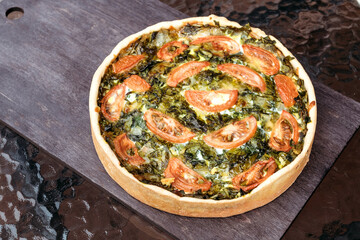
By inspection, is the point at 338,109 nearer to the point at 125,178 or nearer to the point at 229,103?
the point at 229,103

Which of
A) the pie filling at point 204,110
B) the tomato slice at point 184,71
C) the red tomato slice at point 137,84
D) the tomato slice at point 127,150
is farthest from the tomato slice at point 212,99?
the tomato slice at point 127,150

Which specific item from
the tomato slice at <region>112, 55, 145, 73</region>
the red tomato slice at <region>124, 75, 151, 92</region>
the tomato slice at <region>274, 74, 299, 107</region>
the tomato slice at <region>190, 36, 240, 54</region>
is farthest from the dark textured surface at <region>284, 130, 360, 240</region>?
the tomato slice at <region>112, 55, 145, 73</region>

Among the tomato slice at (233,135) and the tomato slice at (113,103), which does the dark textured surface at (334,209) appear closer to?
Result: the tomato slice at (233,135)

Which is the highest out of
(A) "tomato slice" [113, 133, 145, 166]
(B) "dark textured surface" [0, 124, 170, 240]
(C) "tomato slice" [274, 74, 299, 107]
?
(C) "tomato slice" [274, 74, 299, 107]

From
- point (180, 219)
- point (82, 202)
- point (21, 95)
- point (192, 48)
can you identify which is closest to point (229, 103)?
point (192, 48)

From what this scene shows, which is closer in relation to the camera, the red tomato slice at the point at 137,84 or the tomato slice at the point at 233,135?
the tomato slice at the point at 233,135

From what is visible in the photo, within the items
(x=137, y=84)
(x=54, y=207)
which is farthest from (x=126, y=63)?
(x=54, y=207)

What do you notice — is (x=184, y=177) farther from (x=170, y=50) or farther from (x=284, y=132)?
(x=170, y=50)

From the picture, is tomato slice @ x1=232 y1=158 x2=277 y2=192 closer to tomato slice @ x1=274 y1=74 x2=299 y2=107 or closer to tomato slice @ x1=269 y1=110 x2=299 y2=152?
tomato slice @ x1=269 y1=110 x2=299 y2=152
